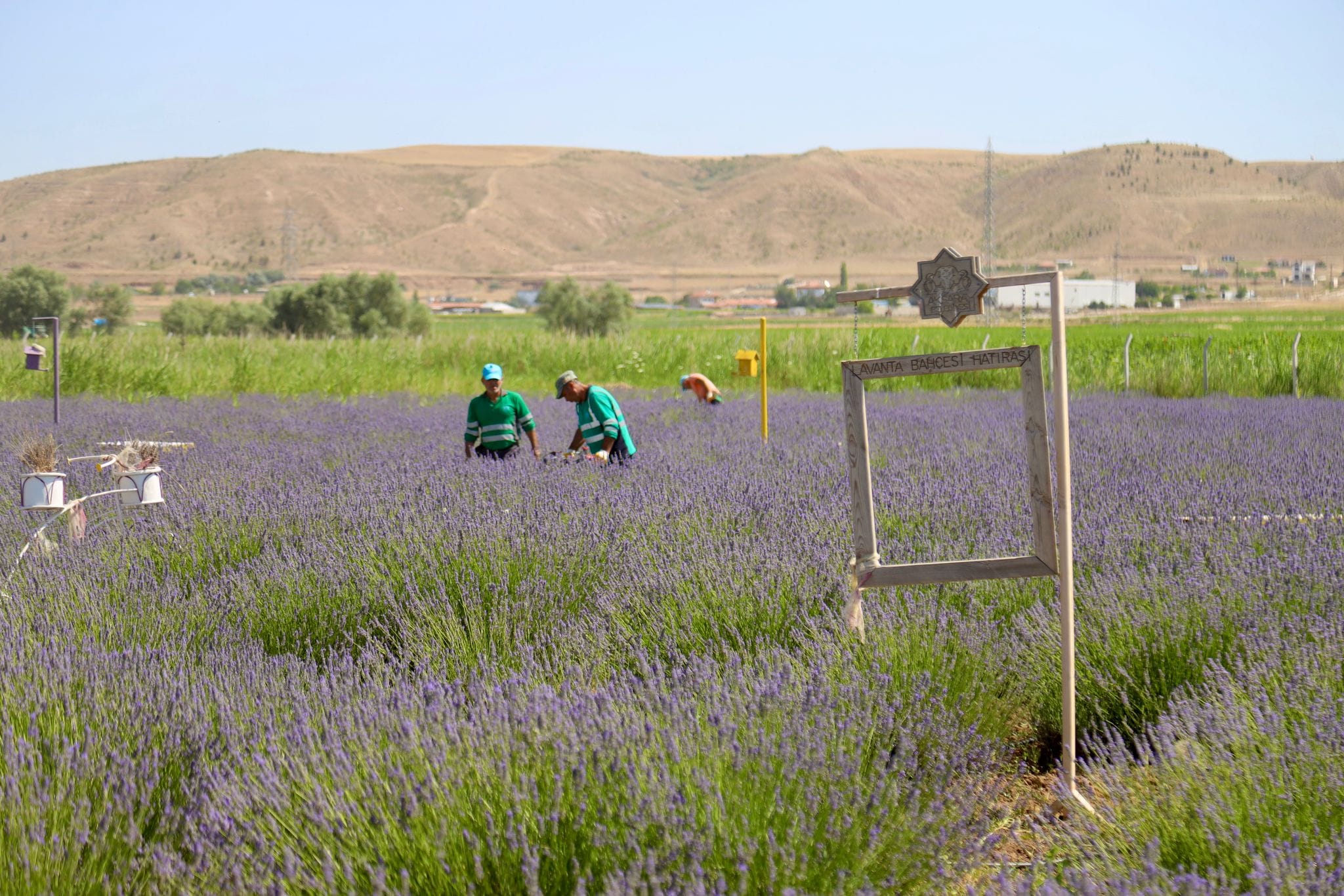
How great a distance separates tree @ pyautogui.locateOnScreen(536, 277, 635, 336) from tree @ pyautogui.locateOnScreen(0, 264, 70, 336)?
18.8 meters

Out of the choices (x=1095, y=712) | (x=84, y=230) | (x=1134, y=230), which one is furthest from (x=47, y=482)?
(x=84, y=230)

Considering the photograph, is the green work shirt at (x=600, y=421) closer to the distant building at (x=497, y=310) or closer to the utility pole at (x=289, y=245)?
the distant building at (x=497, y=310)

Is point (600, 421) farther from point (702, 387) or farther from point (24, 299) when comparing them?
point (24, 299)

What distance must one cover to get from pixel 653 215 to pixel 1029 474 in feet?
543

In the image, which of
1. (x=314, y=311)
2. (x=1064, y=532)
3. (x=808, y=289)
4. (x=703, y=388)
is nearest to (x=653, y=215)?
(x=808, y=289)

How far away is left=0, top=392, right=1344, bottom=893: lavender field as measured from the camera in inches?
85.0

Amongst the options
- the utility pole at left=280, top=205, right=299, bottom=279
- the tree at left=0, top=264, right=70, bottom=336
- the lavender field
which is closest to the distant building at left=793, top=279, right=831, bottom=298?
the utility pole at left=280, top=205, right=299, bottom=279

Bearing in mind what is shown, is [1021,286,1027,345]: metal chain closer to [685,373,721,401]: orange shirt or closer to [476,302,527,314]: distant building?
[685,373,721,401]: orange shirt

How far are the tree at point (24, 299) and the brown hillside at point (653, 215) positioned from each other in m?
76.3

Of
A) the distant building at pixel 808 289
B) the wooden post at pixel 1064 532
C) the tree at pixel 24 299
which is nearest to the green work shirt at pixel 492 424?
the wooden post at pixel 1064 532

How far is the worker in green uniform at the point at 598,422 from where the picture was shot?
753 centimetres

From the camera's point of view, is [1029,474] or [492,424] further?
[492,424]

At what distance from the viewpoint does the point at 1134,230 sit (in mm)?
127125

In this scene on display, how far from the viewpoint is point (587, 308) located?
4931 cm
